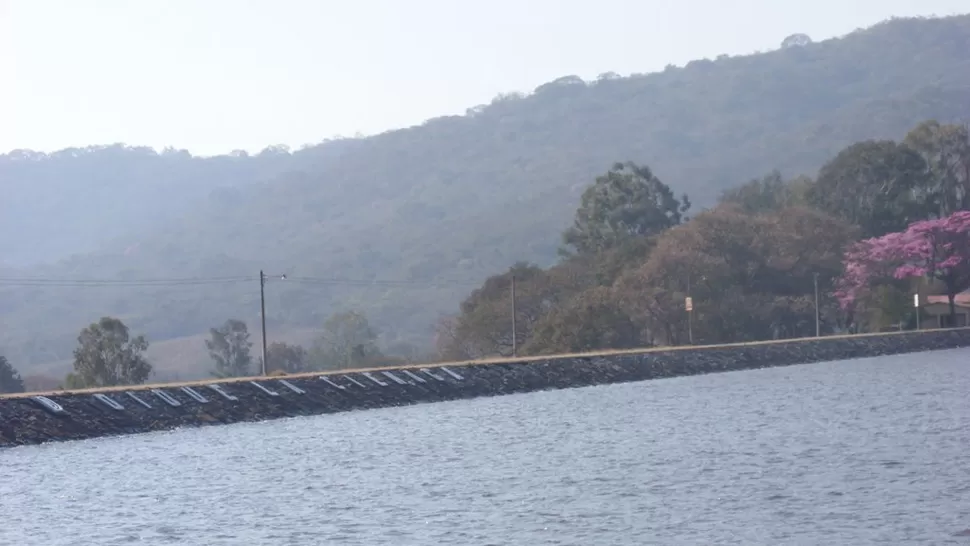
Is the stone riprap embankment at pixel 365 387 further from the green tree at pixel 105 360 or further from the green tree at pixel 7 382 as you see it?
the green tree at pixel 7 382

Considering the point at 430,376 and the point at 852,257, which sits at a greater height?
the point at 852,257

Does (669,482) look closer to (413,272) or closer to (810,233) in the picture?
(810,233)

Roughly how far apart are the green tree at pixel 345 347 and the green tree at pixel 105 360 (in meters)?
27.3

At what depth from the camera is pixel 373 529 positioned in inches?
852

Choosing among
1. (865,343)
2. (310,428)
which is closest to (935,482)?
(310,428)

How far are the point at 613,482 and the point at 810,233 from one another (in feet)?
212

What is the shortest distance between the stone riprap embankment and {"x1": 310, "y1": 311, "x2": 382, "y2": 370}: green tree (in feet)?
82.2

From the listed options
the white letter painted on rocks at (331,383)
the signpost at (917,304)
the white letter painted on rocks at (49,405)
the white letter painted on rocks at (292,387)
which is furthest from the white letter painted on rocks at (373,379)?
the signpost at (917,304)

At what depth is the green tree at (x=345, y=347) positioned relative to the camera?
93.9m

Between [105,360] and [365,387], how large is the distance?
46.2ft

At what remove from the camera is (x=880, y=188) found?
97250 mm

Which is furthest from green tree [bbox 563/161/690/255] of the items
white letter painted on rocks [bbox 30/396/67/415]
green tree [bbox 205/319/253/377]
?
white letter painted on rocks [bbox 30/396/67/415]

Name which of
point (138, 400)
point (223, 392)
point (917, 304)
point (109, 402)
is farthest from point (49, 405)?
point (917, 304)

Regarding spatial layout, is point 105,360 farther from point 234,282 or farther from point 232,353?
point 234,282
